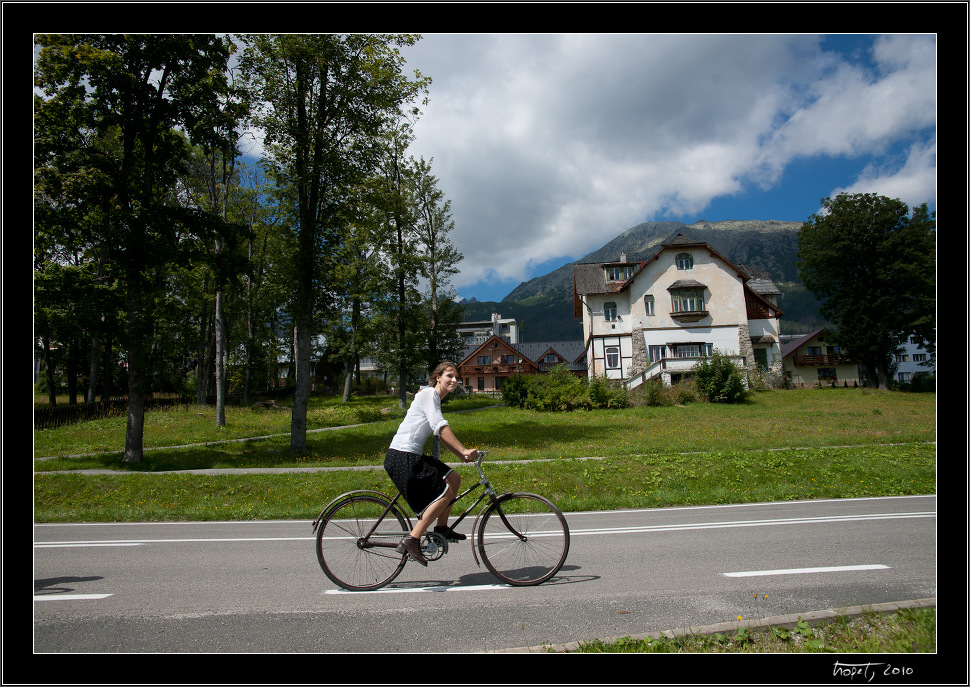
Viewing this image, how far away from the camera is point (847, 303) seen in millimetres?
43719

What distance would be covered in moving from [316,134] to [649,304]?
32.8 meters

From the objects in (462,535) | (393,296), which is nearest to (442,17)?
(462,535)

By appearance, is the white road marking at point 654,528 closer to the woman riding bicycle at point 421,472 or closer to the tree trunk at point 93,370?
the woman riding bicycle at point 421,472

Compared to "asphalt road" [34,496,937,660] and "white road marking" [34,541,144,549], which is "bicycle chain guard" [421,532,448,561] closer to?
"asphalt road" [34,496,937,660]

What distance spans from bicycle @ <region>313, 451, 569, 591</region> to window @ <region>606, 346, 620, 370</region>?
Answer: 4149cm

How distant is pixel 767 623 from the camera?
372 cm

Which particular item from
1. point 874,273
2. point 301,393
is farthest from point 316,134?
point 874,273

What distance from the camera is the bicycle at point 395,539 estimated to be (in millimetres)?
4832

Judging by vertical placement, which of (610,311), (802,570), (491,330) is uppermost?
(491,330)

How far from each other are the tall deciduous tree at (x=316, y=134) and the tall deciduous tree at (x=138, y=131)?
209 centimetres

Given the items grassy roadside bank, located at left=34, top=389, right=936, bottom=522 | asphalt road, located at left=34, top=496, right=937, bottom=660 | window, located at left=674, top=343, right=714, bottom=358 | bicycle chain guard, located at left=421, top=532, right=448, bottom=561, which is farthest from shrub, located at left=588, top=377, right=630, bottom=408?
bicycle chain guard, located at left=421, top=532, right=448, bottom=561

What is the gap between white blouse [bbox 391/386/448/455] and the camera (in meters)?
4.79

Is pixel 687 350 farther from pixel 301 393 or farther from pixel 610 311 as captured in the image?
pixel 301 393

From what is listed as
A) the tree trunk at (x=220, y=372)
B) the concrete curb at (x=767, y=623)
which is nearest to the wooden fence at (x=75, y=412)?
the tree trunk at (x=220, y=372)
